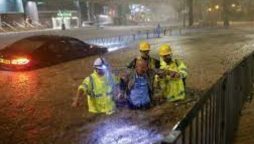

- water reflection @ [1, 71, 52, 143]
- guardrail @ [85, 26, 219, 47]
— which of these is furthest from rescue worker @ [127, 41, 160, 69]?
guardrail @ [85, 26, 219, 47]

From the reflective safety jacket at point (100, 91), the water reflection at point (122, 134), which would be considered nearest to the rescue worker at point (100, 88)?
the reflective safety jacket at point (100, 91)

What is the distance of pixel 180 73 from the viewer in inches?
335

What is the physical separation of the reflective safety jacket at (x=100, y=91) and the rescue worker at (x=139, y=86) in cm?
32

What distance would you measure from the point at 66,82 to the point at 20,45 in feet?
12.7

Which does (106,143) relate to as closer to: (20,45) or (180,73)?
(180,73)

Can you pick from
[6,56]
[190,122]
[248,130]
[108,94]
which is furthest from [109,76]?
[6,56]

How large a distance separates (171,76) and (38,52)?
7.94 meters

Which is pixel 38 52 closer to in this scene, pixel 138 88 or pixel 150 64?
pixel 150 64

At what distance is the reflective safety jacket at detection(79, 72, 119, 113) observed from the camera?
780 centimetres

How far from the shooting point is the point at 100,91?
7.86 meters

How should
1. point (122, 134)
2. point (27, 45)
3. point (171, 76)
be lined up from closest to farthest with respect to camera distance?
point (122, 134) < point (171, 76) < point (27, 45)

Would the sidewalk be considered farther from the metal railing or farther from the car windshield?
the car windshield

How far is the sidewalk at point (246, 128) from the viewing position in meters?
6.20

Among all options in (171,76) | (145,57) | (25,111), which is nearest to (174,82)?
(171,76)
